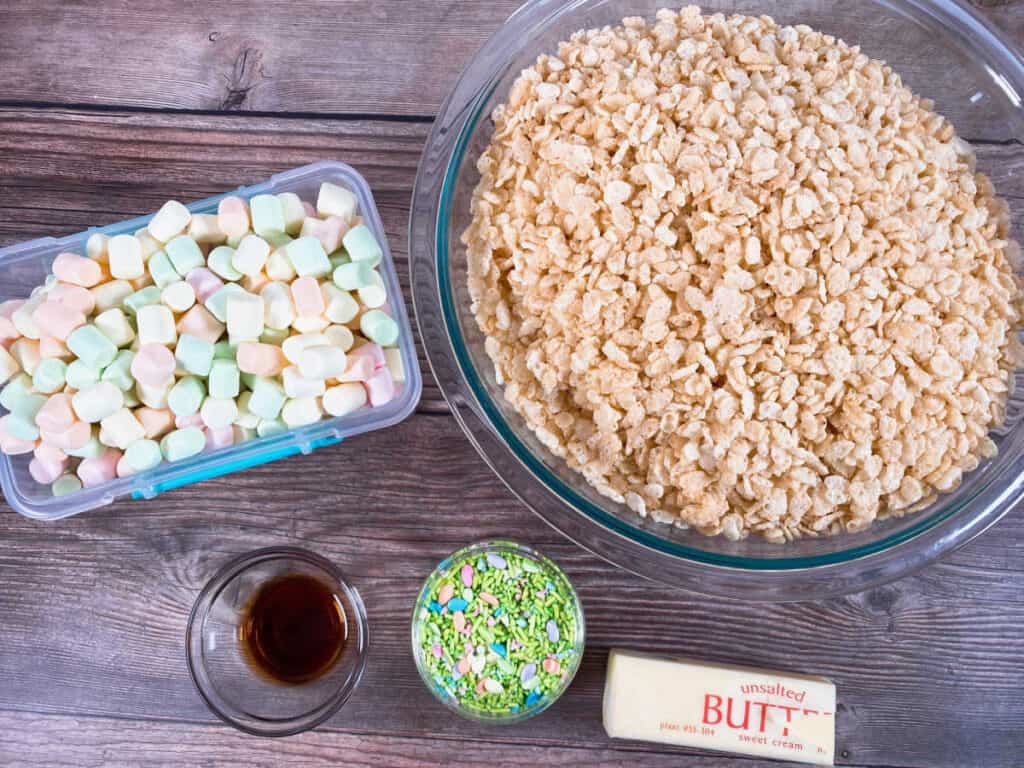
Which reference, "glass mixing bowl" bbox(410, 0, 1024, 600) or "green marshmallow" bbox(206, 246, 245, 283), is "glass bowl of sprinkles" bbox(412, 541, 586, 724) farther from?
"green marshmallow" bbox(206, 246, 245, 283)

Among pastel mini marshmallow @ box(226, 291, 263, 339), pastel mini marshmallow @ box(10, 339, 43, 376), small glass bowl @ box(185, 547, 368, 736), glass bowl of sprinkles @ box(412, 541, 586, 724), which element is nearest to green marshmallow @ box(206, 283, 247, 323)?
pastel mini marshmallow @ box(226, 291, 263, 339)

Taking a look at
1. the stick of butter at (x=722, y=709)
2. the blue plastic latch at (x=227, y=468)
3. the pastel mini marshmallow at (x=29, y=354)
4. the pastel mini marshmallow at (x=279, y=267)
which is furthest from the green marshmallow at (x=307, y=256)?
the stick of butter at (x=722, y=709)

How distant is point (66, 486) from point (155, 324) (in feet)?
0.76

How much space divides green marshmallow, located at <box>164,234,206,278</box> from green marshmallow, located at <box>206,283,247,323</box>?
0.05 m

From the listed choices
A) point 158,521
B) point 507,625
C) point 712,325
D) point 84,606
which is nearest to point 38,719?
point 84,606

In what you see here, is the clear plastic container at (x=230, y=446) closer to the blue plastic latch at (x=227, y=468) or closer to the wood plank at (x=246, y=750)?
the blue plastic latch at (x=227, y=468)

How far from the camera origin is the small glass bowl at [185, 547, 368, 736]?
1007 mm

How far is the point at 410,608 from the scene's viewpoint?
1078mm

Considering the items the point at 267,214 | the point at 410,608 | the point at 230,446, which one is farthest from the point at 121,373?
the point at 410,608

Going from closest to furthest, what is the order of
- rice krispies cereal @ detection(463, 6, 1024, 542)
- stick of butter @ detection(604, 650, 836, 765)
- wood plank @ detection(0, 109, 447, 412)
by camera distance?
1. rice krispies cereal @ detection(463, 6, 1024, 542)
2. stick of butter @ detection(604, 650, 836, 765)
3. wood plank @ detection(0, 109, 447, 412)

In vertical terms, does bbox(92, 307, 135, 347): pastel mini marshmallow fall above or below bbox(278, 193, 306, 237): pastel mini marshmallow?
below

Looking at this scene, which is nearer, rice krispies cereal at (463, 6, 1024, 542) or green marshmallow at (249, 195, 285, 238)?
rice krispies cereal at (463, 6, 1024, 542)

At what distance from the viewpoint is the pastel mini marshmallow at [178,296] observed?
92 cm

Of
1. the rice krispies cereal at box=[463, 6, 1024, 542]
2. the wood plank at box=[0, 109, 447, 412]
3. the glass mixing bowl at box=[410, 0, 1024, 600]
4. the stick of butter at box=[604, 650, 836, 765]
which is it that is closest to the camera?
the rice krispies cereal at box=[463, 6, 1024, 542]
